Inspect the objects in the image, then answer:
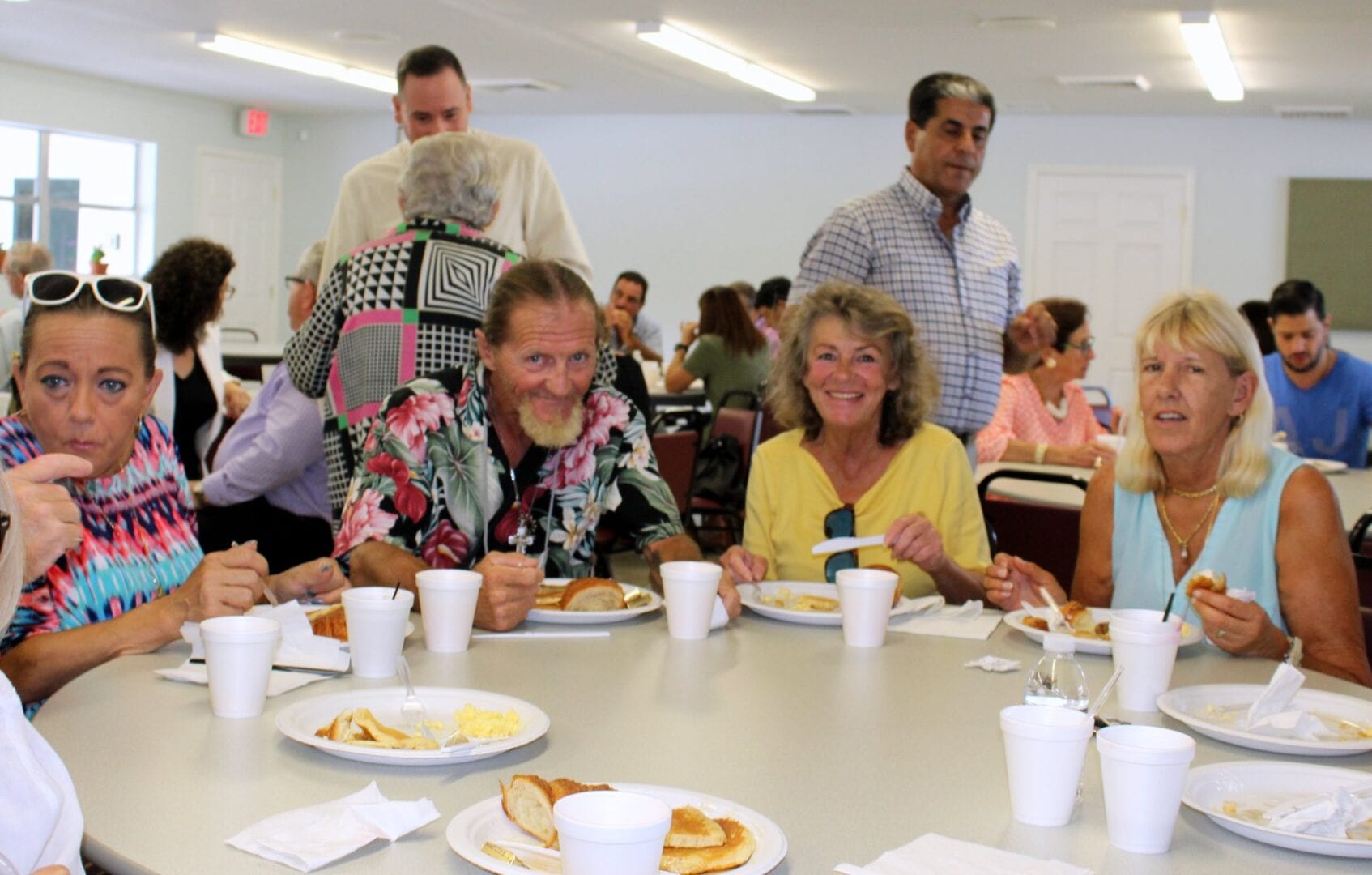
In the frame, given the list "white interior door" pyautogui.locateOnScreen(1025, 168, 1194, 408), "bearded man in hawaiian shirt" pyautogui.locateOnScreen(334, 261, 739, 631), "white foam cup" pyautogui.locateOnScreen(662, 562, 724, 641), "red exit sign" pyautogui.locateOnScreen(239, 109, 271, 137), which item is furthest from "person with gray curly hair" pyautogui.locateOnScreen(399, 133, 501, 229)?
"red exit sign" pyautogui.locateOnScreen(239, 109, 271, 137)

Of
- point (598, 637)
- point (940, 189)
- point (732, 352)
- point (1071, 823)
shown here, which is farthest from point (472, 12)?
point (1071, 823)

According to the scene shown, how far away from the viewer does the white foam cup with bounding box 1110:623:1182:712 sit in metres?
1.89

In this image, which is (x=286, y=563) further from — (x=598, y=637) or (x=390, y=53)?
(x=390, y=53)

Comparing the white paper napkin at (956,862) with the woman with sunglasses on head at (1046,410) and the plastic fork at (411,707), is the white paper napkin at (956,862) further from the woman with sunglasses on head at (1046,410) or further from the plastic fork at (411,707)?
the woman with sunglasses on head at (1046,410)

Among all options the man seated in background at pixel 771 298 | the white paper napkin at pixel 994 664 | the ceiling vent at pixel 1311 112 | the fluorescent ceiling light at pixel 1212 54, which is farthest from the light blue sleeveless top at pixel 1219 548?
the ceiling vent at pixel 1311 112

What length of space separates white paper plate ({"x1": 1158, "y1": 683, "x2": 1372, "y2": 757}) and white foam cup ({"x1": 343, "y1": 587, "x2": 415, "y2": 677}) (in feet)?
3.26

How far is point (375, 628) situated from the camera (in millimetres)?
1904

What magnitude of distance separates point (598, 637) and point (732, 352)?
6.11 metres

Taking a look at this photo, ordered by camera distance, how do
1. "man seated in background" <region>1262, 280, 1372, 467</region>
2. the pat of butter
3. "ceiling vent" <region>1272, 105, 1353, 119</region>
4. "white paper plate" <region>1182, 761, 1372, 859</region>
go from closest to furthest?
"white paper plate" <region>1182, 761, 1372, 859</region>
the pat of butter
"man seated in background" <region>1262, 280, 1372, 467</region>
"ceiling vent" <region>1272, 105, 1353, 119</region>

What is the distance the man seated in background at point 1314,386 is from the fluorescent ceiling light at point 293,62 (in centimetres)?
727

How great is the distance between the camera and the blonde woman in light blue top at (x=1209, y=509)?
2.39 m

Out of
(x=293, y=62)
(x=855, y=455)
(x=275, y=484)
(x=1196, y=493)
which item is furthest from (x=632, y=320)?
(x=1196, y=493)

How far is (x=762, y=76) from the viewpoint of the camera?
10836mm

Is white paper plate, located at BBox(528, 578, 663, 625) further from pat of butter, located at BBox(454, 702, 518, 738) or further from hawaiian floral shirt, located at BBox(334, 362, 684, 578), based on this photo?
pat of butter, located at BBox(454, 702, 518, 738)
